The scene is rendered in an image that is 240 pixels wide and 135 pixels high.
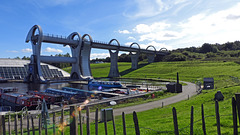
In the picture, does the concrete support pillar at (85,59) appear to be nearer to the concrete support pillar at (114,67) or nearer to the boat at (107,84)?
the concrete support pillar at (114,67)

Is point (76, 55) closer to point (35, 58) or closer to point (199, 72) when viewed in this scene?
point (35, 58)

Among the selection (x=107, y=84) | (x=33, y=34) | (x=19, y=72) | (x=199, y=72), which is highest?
(x=33, y=34)

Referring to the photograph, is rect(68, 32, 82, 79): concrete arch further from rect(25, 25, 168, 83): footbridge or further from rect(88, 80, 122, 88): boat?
rect(88, 80, 122, 88): boat

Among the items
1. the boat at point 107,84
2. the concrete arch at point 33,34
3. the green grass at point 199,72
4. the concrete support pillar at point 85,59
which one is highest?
the concrete arch at point 33,34

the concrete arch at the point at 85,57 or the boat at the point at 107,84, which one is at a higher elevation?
the concrete arch at the point at 85,57

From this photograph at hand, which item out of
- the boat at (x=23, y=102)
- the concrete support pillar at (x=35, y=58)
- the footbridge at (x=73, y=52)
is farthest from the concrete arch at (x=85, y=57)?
the boat at (x=23, y=102)

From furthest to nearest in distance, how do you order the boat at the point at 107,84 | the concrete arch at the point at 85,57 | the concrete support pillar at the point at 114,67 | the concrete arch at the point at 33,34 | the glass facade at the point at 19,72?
1. the concrete support pillar at the point at 114,67
2. the glass facade at the point at 19,72
3. the concrete arch at the point at 85,57
4. the concrete arch at the point at 33,34
5. the boat at the point at 107,84

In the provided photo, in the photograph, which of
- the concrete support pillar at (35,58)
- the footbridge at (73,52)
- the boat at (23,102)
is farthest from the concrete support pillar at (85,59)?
the boat at (23,102)

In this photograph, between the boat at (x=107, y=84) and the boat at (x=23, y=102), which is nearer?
the boat at (x=23, y=102)

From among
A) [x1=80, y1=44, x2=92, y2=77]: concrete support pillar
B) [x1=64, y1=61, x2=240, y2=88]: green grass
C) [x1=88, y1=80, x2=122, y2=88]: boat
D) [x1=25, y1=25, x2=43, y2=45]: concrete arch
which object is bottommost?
[x1=88, y1=80, x2=122, y2=88]: boat

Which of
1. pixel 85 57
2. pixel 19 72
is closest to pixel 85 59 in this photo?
pixel 85 57

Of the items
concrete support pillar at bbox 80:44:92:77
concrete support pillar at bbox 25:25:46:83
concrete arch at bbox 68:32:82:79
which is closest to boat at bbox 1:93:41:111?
concrete support pillar at bbox 25:25:46:83

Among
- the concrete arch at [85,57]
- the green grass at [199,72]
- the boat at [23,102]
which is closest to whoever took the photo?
the boat at [23,102]

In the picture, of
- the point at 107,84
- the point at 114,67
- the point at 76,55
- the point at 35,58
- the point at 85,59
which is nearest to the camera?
the point at 107,84
